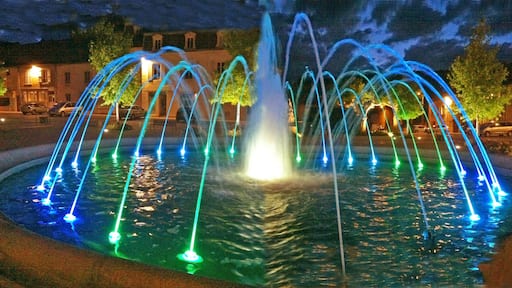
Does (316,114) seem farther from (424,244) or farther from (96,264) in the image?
(96,264)

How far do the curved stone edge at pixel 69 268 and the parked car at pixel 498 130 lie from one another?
126 feet

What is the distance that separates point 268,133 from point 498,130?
29401 millimetres

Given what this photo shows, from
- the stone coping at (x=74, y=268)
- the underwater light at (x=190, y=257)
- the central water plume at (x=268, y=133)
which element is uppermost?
the central water plume at (x=268, y=133)

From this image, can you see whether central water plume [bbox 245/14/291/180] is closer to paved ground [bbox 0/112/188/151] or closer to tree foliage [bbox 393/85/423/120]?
paved ground [bbox 0/112/188/151]

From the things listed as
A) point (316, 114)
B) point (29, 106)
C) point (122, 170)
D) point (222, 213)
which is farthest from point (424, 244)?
point (29, 106)

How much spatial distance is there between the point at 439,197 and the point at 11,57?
76306mm

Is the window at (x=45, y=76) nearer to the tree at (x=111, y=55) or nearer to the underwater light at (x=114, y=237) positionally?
the tree at (x=111, y=55)

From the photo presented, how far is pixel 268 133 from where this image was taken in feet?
48.6

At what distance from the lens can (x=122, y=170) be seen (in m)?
15.1

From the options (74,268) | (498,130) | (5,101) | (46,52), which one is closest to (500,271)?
(74,268)

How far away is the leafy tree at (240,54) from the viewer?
Answer: 36594 millimetres

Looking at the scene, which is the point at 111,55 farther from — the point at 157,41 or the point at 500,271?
the point at 500,271

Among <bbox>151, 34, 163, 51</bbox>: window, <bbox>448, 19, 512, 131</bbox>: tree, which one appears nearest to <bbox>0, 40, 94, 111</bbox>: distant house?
<bbox>151, 34, 163, 51</bbox>: window

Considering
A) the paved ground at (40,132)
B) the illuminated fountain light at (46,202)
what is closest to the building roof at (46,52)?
the paved ground at (40,132)
